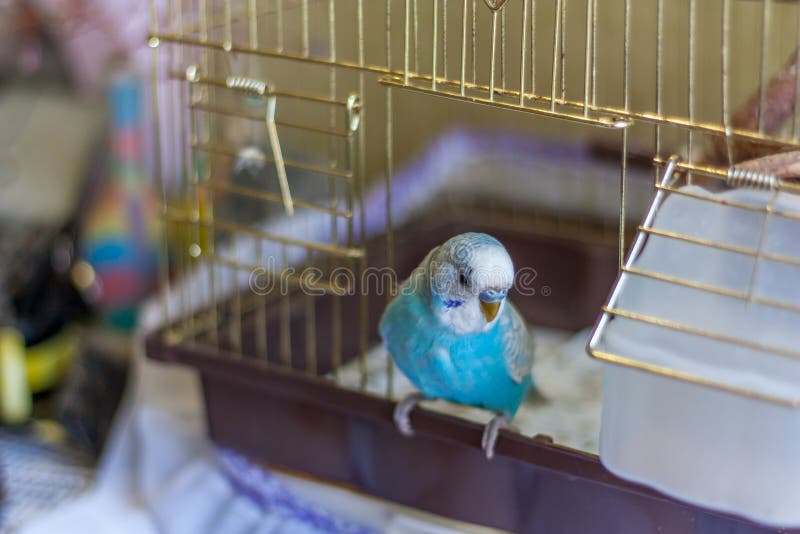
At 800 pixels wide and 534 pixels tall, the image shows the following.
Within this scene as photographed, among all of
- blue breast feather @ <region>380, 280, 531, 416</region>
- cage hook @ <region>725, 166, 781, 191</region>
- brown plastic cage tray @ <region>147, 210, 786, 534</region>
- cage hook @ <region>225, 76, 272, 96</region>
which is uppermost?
cage hook @ <region>225, 76, 272, 96</region>

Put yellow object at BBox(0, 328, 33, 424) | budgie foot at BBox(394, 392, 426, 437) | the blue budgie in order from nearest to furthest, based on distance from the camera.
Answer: the blue budgie, budgie foot at BBox(394, 392, 426, 437), yellow object at BBox(0, 328, 33, 424)

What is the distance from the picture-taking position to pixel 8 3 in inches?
62.2

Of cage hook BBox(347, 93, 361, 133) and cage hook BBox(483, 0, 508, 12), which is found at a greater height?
cage hook BBox(483, 0, 508, 12)

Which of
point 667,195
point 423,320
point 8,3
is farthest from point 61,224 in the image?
point 667,195

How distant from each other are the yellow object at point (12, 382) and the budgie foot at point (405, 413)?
65 cm

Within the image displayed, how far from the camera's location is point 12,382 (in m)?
1.24

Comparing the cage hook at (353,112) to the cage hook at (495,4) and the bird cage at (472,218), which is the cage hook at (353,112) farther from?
the cage hook at (495,4)

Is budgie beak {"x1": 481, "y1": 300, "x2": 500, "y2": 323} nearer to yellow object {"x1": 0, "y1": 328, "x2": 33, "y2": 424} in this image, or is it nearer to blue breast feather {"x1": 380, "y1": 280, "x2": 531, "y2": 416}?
blue breast feather {"x1": 380, "y1": 280, "x2": 531, "y2": 416}

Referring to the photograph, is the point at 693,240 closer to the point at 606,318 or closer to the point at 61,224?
the point at 606,318

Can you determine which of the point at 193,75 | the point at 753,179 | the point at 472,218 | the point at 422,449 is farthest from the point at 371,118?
the point at 753,179

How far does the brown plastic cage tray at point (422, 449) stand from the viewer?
71 centimetres

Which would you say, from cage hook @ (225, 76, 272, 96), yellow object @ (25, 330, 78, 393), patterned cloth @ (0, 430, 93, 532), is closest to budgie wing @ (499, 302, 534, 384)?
cage hook @ (225, 76, 272, 96)

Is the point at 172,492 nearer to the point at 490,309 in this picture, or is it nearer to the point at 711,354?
the point at 490,309

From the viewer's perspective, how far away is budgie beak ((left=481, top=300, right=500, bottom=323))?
0.68 metres
